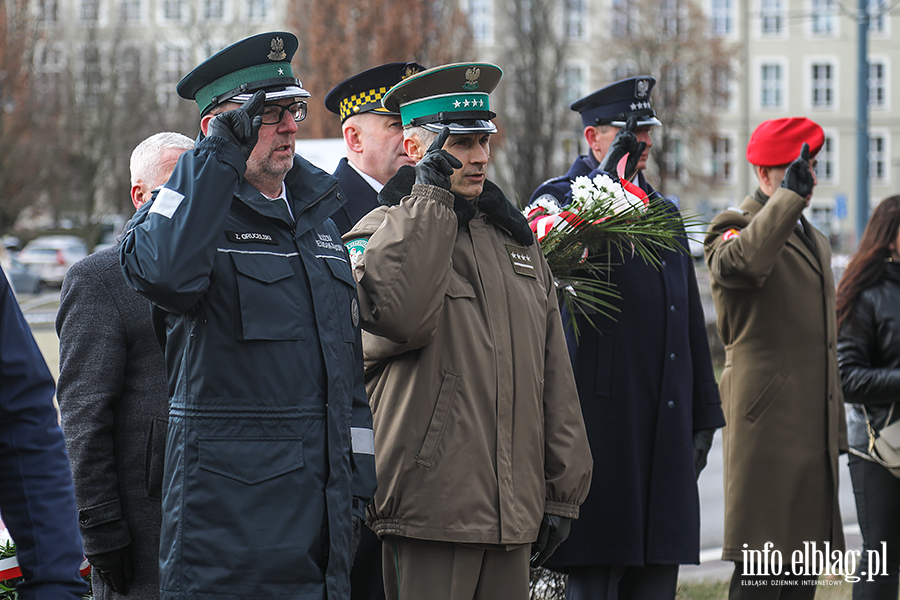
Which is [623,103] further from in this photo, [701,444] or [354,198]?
[701,444]

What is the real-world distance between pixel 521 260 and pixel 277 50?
3.32 feet

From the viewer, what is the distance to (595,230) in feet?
12.7

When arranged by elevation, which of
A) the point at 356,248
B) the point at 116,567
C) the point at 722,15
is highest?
the point at 722,15

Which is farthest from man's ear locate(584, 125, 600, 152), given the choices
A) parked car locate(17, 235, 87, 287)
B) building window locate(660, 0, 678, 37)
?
building window locate(660, 0, 678, 37)

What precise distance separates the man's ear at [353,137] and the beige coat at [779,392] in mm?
1708

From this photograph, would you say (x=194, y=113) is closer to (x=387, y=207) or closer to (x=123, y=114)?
(x=123, y=114)

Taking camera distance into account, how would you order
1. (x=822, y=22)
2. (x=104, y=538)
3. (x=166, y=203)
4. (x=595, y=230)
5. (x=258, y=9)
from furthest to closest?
(x=822, y=22), (x=258, y=9), (x=595, y=230), (x=104, y=538), (x=166, y=203)

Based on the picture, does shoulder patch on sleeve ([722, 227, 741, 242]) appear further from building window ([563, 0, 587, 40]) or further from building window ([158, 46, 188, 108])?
building window ([158, 46, 188, 108])

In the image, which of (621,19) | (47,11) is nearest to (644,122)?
(47,11)

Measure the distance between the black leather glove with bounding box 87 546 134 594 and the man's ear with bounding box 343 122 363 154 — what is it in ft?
5.73

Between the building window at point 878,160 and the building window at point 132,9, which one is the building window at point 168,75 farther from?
the building window at point 878,160

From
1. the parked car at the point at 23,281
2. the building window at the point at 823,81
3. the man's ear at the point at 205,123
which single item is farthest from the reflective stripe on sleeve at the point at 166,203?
the building window at the point at 823,81

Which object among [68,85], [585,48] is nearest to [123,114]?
[68,85]

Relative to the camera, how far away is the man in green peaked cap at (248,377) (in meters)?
2.39
